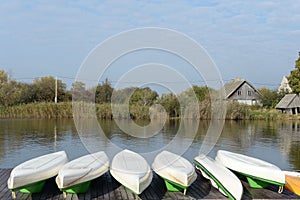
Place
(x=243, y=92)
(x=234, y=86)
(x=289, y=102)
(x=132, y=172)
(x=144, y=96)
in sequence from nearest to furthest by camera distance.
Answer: (x=132, y=172)
(x=144, y=96)
(x=289, y=102)
(x=234, y=86)
(x=243, y=92)

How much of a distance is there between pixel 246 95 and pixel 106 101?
112ft

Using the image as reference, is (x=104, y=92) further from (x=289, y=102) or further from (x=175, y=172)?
(x=289, y=102)

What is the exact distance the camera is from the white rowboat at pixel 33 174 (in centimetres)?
455

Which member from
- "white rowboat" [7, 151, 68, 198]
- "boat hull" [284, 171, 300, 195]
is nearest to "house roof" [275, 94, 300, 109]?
"boat hull" [284, 171, 300, 195]

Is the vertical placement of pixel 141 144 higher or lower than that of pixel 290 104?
lower

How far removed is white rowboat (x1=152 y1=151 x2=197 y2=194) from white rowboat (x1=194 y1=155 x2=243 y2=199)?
333mm

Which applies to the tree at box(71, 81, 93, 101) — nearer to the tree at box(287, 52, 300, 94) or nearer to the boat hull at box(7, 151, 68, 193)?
the boat hull at box(7, 151, 68, 193)

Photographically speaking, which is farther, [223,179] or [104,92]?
[104,92]

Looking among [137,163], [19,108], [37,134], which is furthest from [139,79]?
[19,108]

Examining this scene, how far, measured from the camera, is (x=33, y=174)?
475 centimetres

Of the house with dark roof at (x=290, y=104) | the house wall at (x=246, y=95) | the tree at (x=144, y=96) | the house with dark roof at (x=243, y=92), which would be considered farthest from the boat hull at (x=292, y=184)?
the house wall at (x=246, y=95)

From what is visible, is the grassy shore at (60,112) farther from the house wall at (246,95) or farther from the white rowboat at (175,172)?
the white rowboat at (175,172)

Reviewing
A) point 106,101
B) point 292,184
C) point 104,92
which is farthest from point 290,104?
point 104,92

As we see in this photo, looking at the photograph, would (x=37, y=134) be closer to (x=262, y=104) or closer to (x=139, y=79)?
(x=139, y=79)
